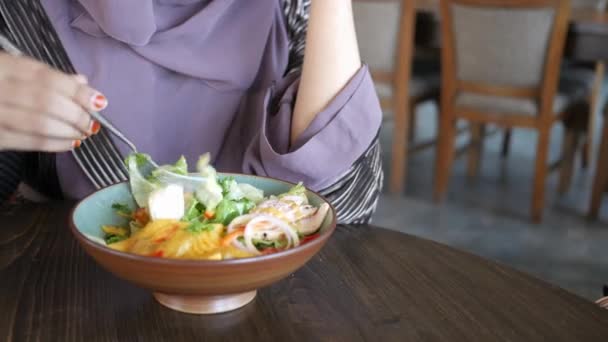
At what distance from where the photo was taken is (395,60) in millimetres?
2646

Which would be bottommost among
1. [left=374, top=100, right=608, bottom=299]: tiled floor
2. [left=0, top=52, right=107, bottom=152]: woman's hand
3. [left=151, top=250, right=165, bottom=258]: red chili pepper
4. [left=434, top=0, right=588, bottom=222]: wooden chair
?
[left=374, top=100, right=608, bottom=299]: tiled floor

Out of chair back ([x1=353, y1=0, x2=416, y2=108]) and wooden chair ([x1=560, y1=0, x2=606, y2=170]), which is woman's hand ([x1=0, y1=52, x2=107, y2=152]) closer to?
chair back ([x1=353, y1=0, x2=416, y2=108])

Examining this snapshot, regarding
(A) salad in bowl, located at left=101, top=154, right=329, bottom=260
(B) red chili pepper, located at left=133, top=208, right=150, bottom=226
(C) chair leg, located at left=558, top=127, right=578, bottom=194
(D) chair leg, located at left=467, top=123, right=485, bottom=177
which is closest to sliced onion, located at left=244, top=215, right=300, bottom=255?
(A) salad in bowl, located at left=101, top=154, right=329, bottom=260

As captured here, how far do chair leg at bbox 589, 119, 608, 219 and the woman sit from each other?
178cm

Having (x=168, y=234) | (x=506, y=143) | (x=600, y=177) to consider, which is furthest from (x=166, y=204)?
(x=506, y=143)

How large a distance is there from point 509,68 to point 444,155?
0.48 meters

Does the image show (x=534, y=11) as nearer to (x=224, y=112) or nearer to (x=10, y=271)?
(x=224, y=112)

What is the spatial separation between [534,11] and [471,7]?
226 millimetres

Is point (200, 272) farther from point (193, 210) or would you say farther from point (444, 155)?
point (444, 155)

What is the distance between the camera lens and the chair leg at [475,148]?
9.75 ft

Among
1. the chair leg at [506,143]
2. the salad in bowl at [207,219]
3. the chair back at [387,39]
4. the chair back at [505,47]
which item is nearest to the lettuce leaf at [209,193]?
the salad in bowl at [207,219]

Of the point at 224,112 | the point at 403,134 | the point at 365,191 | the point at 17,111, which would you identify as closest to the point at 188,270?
the point at 17,111

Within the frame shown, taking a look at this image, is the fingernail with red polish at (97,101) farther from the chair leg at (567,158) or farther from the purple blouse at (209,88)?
the chair leg at (567,158)

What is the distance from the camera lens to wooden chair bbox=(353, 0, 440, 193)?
2559mm
